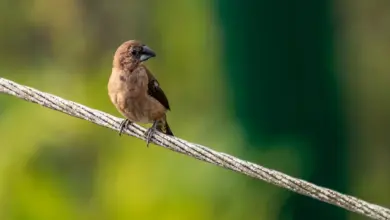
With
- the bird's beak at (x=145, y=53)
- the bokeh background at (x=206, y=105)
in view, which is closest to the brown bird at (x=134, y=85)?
the bird's beak at (x=145, y=53)

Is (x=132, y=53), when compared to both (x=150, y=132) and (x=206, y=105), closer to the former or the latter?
(x=150, y=132)

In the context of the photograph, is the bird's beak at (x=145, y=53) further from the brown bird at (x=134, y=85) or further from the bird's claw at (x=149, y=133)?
the bird's claw at (x=149, y=133)

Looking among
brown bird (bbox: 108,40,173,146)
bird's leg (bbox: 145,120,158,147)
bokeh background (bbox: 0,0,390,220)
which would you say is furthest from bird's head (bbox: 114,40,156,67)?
bokeh background (bbox: 0,0,390,220)

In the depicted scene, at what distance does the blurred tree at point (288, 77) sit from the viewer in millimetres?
1722

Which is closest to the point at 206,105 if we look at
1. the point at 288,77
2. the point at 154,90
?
the point at 288,77

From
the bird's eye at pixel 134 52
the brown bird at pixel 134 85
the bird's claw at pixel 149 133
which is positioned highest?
the bird's eye at pixel 134 52

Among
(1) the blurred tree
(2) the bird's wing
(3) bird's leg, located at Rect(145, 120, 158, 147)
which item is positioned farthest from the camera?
(1) the blurred tree

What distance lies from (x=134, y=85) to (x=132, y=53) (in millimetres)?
57

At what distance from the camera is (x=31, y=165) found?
181 centimetres

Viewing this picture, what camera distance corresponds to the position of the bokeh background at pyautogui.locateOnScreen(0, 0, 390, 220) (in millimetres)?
1732

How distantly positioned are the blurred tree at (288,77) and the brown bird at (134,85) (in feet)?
1.21

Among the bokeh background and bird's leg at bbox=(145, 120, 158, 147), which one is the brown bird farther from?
the bokeh background

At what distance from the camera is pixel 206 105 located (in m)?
1.76

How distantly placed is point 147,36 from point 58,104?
668 millimetres
